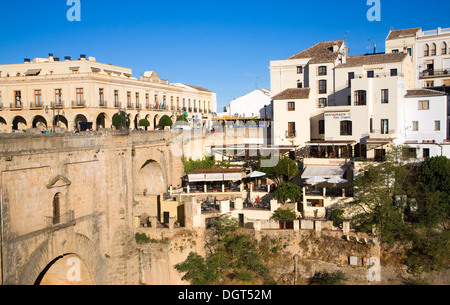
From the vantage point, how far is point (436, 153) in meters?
29.3

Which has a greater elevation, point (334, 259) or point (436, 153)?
point (436, 153)

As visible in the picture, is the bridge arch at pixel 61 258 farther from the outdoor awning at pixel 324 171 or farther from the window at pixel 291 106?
the window at pixel 291 106

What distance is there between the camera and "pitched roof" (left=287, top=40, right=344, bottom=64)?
35656 mm

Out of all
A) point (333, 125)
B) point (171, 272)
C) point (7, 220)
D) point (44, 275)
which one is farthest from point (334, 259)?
point (7, 220)

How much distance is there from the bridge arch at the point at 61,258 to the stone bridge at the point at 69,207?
0.12 ft

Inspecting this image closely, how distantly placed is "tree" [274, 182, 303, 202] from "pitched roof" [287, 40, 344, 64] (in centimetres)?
1372

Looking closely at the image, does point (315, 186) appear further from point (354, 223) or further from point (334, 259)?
point (334, 259)

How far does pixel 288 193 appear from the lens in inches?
1040

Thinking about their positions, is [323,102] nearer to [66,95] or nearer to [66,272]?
[66,95]

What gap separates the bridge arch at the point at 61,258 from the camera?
15.9m

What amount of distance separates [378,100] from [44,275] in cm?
2477

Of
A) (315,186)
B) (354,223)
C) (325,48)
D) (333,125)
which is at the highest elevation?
(325,48)

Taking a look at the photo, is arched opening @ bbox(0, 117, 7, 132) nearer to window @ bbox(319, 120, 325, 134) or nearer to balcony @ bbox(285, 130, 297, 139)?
balcony @ bbox(285, 130, 297, 139)

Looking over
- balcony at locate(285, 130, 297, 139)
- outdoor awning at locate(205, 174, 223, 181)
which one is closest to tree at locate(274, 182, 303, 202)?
outdoor awning at locate(205, 174, 223, 181)
